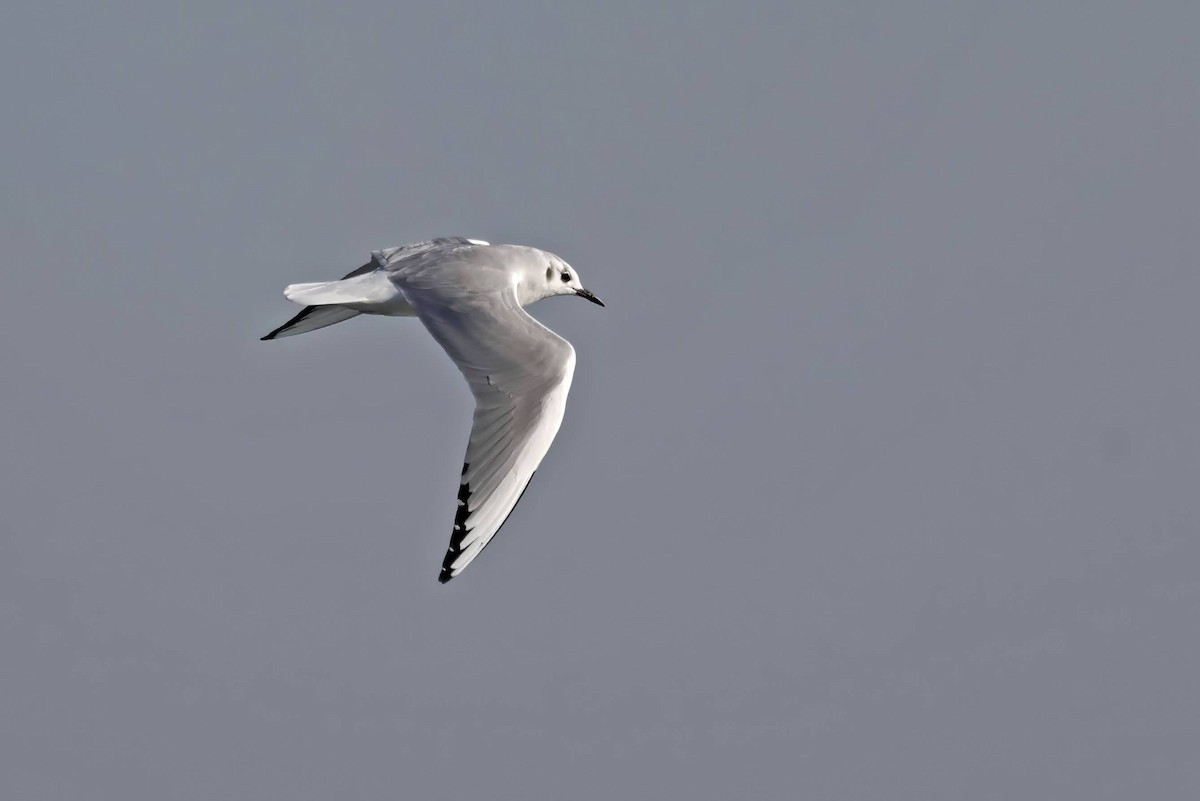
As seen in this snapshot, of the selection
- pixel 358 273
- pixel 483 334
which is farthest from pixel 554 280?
pixel 483 334

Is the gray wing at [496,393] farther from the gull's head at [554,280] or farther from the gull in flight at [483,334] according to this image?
the gull's head at [554,280]

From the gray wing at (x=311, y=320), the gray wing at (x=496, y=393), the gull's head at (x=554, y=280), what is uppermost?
the gull's head at (x=554, y=280)

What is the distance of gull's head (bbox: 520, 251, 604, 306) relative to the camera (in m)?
9.87

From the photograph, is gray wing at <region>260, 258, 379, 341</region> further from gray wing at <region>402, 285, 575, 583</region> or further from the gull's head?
gray wing at <region>402, 285, 575, 583</region>

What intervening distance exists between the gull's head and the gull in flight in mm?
10

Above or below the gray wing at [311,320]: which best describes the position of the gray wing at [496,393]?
below

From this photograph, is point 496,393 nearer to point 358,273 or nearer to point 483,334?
point 483,334

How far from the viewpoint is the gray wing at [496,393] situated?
7.71 meters

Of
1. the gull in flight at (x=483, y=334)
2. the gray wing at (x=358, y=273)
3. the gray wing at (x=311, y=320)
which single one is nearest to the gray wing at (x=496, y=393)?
the gull in flight at (x=483, y=334)

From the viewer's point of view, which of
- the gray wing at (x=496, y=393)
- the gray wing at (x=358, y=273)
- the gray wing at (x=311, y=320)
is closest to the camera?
the gray wing at (x=496, y=393)

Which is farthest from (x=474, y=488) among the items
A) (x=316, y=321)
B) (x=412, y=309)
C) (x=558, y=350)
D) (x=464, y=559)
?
(x=316, y=321)

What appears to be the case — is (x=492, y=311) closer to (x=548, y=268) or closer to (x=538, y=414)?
(x=538, y=414)

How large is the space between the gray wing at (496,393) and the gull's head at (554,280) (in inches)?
41.9

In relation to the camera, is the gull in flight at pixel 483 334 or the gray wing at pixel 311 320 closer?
the gull in flight at pixel 483 334
